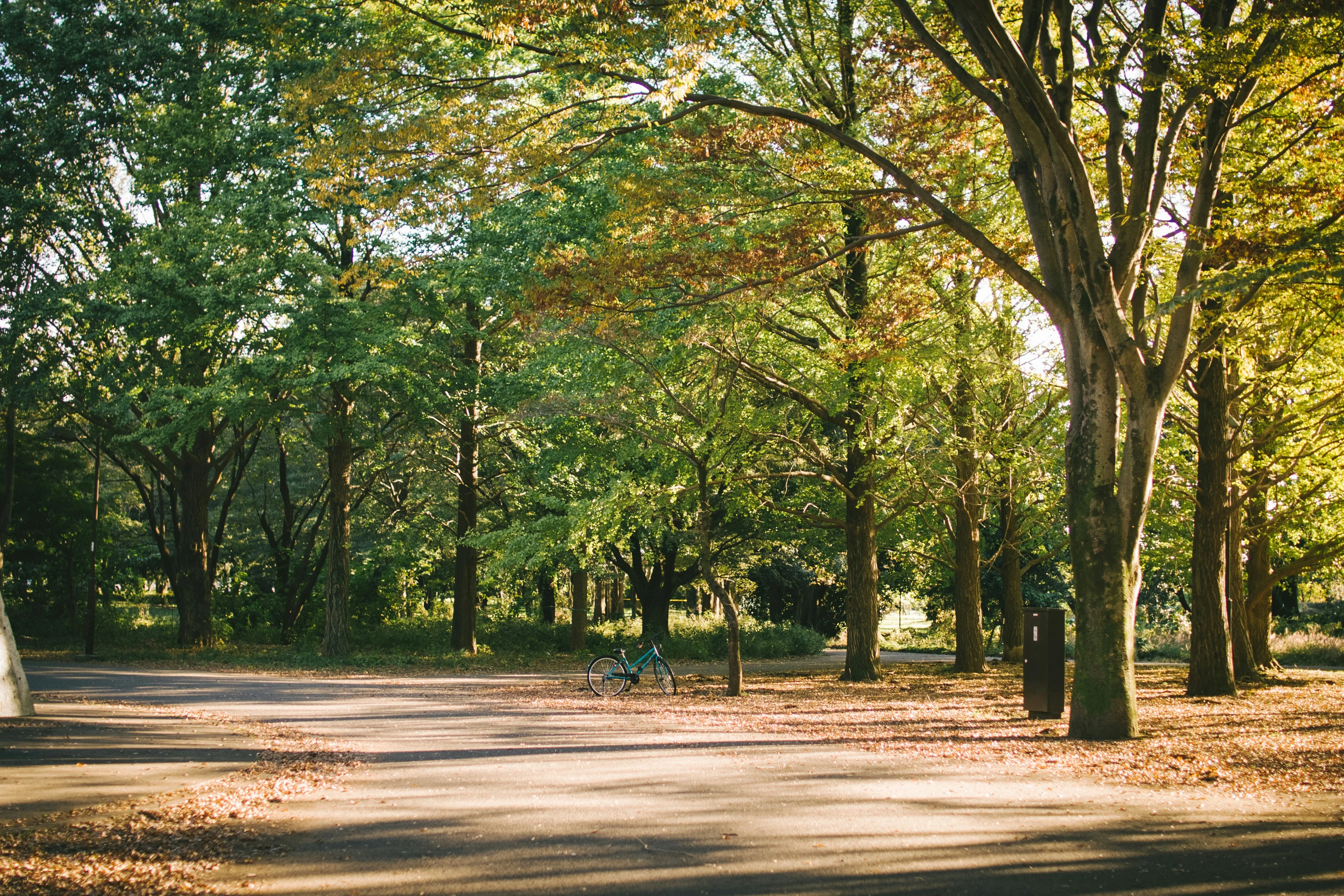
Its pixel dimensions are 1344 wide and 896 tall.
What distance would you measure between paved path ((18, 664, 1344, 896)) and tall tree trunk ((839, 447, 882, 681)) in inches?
390

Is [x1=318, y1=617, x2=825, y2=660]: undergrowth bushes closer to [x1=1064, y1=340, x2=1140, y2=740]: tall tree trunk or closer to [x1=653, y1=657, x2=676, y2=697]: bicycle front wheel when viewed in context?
[x1=653, y1=657, x2=676, y2=697]: bicycle front wheel

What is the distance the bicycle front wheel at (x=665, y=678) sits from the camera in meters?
16.9

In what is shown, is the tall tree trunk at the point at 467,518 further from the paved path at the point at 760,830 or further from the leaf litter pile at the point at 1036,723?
the paved path at the point at 760,830

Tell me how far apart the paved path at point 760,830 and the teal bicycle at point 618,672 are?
6.29m

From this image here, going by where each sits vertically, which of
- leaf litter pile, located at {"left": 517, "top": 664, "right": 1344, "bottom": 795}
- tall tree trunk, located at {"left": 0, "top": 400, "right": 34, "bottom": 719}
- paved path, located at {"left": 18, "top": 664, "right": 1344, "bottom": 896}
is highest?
tall tree trunk, located at {"left": 0, "top": 400, "right": 34, "bottom": 719}

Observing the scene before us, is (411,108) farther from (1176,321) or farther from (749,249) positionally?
(1176,321)

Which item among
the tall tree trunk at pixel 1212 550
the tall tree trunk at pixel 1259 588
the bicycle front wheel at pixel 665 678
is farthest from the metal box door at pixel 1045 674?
the tall tree trunk at pixel 1259 588

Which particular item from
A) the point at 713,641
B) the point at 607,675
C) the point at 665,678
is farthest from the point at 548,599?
the point at 607,675

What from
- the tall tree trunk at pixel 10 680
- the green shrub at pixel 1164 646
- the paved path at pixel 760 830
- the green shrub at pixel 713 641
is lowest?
the green shrub at pixel 1164 646

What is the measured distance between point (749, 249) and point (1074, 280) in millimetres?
4732

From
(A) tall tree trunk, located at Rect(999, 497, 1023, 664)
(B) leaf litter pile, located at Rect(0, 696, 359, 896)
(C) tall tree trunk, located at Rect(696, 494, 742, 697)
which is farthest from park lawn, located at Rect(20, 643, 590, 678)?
(B) leaf litter pile, located at Rect(0, 696, 359, 896)

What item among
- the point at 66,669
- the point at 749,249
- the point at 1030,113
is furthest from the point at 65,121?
the point at 1030,113

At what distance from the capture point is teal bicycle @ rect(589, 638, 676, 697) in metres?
16.6

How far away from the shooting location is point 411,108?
1331 cm
